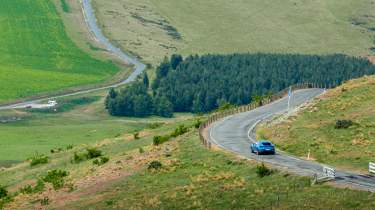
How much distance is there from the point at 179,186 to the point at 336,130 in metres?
20.4

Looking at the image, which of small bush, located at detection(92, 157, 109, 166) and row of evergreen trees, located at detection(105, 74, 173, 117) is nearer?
small bush, located at detection(92, 157, 109, 166)

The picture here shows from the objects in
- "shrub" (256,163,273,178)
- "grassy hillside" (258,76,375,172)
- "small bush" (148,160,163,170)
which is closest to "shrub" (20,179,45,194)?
"small bush" (148,160,163,170)

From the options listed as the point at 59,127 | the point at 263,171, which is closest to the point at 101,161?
the point at 263,171

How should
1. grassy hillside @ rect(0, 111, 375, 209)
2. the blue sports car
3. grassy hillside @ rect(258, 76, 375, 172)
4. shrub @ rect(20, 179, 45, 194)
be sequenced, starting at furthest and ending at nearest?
1. shrub @ rect(20, 179, 45, 194)
2. the blue sports car
3. grassy hillside @ rect(258, 76, 375, 172)
4. grassy hillside @ rect(0, 111, 375, 209)

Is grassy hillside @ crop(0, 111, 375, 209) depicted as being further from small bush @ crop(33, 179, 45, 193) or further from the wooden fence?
the wooden fence

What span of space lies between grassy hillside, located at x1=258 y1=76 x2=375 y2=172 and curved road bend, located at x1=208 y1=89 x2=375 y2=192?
6.84 ft

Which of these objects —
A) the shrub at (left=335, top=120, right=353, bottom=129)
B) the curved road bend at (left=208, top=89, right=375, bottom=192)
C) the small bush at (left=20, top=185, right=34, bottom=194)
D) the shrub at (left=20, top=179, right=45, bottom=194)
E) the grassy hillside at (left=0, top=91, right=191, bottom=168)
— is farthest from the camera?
the grassy hillside at (left=0, top=91, right=191, bottom=168)

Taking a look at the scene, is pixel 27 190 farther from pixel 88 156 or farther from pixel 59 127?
pixel 59 127

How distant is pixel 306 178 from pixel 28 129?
340 feet

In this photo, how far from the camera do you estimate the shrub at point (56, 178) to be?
75438mm

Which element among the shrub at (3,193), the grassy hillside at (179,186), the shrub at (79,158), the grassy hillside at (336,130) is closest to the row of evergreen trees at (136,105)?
the grassy hillside at (336,130)

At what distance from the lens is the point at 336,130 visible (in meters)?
77.9

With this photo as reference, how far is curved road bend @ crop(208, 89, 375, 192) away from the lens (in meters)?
59.8

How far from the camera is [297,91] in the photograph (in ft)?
418
